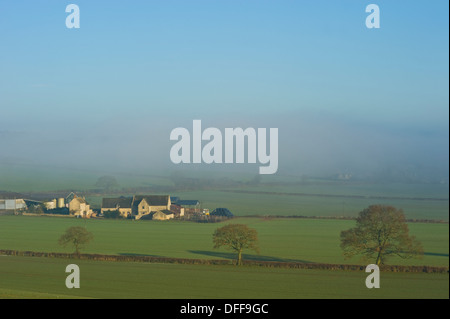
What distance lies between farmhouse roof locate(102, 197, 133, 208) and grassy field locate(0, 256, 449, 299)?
6005 millimetres

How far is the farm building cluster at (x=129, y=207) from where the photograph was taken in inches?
912

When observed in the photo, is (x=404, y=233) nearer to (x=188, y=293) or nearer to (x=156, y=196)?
(x=188, y=293)

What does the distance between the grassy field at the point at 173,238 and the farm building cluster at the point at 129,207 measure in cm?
54

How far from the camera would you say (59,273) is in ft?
57.5

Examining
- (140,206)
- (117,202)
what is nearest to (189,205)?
(140,206)

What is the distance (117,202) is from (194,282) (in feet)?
34.5

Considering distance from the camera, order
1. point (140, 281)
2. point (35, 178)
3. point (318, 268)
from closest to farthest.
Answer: point (140, 281) < point (318, 268) < point (35, 178)

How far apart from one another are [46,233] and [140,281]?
647cm

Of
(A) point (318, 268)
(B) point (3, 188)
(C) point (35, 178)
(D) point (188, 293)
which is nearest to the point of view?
(D) point (188, 293)

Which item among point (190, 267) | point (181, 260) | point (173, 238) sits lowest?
point (190, 267)

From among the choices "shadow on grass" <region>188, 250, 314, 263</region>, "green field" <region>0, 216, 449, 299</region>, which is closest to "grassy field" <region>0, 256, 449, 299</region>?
"green field" <region>0, 216, 449, 299</region>

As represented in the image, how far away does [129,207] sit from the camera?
2556 centimetres

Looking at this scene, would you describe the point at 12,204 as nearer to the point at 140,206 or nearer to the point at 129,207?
the point at 129,207

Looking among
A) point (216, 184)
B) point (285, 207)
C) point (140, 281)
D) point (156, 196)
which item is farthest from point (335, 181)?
point (140, 281)
